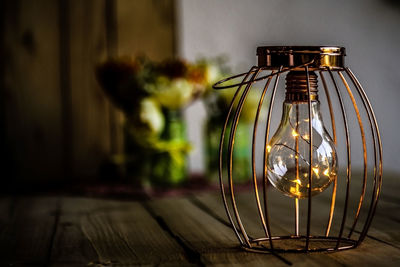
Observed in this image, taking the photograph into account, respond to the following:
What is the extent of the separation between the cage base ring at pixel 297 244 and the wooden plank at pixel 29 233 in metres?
0.29

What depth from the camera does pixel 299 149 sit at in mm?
792

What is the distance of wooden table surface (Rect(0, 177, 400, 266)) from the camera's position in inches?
30.7

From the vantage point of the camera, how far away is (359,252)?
2.61ft

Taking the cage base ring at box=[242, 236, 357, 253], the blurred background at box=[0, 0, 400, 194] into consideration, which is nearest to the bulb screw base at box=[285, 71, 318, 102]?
the cage base ring at box=[242, 236, 357, 253]

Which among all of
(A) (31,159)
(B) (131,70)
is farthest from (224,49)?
(A) (31,159)

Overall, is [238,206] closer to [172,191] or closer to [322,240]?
[172,191]

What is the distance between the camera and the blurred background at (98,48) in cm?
→ 197

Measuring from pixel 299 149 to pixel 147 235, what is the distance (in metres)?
0.31

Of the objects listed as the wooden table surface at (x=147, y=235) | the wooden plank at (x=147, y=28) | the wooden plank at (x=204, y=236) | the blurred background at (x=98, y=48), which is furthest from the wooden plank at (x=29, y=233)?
the wooden plank at (x=147, y=28)

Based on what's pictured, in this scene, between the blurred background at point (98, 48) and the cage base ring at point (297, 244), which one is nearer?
the cage base ring at point (297, 244)

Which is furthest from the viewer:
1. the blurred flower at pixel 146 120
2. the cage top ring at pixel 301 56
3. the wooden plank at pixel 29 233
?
the blurred flower at pixel 146 120

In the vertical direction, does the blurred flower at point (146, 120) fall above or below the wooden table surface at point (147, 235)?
above

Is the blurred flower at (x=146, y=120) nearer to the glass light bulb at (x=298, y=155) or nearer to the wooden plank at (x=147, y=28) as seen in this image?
the wooden plank at (x=147, y=28)

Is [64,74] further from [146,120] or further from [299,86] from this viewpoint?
[299,86]
